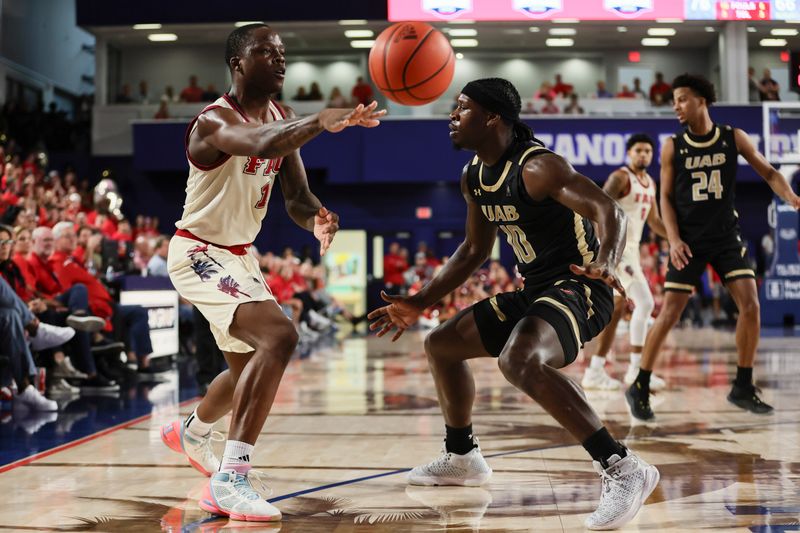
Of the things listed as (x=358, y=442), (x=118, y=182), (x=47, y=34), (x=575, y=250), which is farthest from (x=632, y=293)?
(x=47, y=34)

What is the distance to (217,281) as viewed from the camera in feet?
11.8

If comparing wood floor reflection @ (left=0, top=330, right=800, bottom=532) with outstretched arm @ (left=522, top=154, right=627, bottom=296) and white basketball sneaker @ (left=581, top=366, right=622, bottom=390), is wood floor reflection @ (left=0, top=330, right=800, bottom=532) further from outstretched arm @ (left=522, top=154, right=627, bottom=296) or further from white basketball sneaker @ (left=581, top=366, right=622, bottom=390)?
outstretched arm @ (left=522, top=154, right=627, bottom=296)

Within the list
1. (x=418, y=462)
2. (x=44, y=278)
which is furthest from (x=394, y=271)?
(x=418, y=462)

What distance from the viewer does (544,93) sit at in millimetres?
20297

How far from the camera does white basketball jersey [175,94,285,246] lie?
3.65m

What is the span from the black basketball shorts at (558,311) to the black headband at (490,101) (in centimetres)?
71

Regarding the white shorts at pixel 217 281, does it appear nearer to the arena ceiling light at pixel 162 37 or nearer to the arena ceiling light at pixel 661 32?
the arena ceiling light at pixel 162 37

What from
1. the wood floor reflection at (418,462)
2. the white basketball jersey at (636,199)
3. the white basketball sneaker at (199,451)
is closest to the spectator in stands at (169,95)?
the wood floor reflection at (418,462)

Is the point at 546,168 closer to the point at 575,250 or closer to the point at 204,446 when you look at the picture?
the point at 575,250

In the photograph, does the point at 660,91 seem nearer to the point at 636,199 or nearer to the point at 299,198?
the point at 636,199

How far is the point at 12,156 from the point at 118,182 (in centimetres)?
580

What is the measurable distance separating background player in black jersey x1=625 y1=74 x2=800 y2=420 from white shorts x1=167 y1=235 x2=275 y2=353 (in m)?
2.87

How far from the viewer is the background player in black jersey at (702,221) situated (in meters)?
5.61

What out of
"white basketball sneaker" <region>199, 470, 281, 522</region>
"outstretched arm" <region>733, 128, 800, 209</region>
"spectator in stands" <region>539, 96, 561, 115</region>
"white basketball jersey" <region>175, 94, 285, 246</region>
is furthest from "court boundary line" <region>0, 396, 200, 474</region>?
"spectator in stands" <region>539, 96, 561, 115</region>
